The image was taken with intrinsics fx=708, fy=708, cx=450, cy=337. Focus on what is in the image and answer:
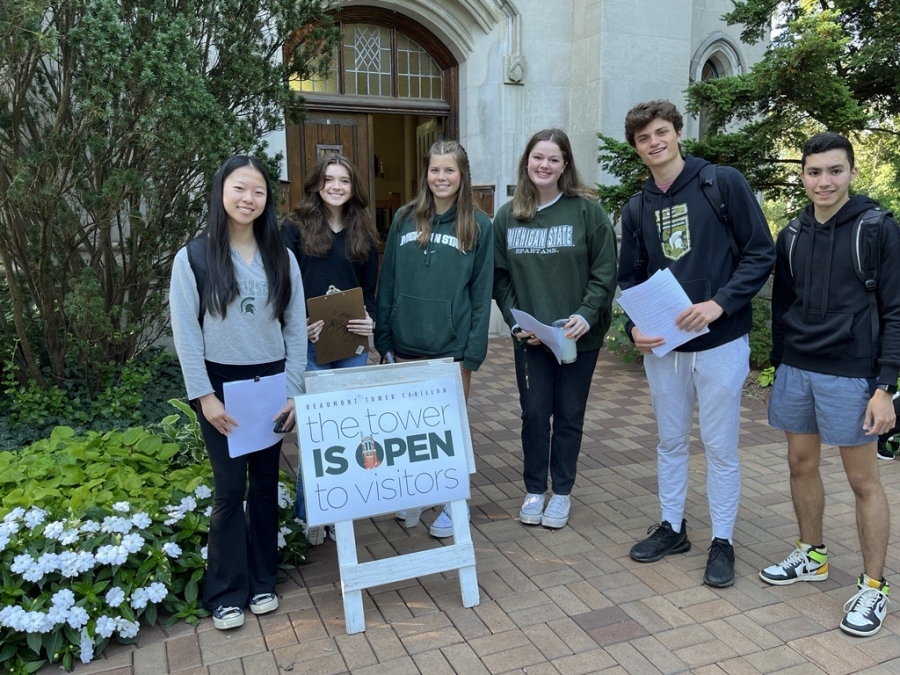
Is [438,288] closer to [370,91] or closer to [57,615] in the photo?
[57,615]

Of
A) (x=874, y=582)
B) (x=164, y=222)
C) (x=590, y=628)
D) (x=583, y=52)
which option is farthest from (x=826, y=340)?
(x=583, y=52)

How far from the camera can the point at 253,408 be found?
283 cm

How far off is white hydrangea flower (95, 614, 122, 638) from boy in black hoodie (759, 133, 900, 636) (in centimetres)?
289

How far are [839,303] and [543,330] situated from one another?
4.30ft

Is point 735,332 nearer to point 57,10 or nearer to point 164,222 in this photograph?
point 164,222

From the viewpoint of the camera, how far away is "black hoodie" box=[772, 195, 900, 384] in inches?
109

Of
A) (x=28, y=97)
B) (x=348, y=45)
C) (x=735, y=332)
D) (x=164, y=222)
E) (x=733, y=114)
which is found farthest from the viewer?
(x=348, y=45)

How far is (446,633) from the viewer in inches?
115

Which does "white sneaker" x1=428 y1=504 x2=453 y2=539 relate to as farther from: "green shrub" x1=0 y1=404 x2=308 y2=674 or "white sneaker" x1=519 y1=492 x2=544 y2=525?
"green shrub" x1=0 y1=404 x2=308 y2=674

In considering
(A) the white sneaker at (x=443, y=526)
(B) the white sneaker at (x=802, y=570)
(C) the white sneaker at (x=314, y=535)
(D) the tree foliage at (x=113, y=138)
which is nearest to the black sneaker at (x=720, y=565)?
(B) the white sneaker at (x=802, y=570)

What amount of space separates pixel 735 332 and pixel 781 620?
1.24 m

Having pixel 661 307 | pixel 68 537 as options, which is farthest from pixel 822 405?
pixel 68 537

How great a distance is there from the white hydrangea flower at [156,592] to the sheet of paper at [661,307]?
A: 92.9 inches

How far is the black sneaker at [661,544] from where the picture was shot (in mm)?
3506
